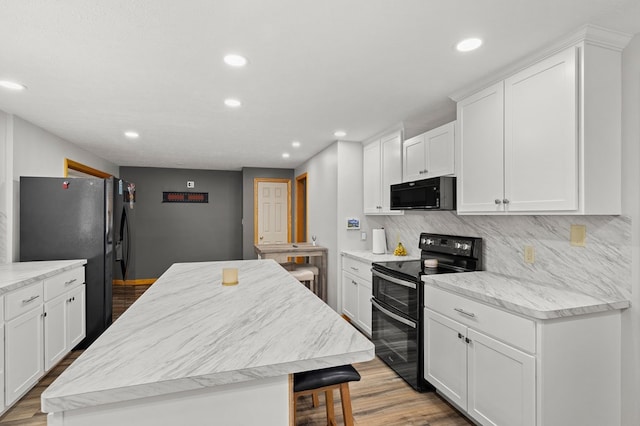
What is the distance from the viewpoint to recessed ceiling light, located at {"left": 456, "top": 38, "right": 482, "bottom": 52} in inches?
69.6

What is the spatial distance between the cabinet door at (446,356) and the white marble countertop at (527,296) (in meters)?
0.25

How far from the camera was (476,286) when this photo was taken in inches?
81.1

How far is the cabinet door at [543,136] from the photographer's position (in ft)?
5.63

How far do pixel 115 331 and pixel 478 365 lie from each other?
192cm

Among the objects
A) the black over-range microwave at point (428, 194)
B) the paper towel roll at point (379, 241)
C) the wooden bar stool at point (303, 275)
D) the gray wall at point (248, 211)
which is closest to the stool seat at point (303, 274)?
the wooden bar stool at point (303, 275)

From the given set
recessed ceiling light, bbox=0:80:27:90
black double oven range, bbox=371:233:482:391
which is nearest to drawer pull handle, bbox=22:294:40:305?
recessed ceiling light, bbox=0:80:27:90

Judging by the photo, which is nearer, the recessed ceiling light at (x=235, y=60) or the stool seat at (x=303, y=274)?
the recessed ceiling light at (x=235, y=60)

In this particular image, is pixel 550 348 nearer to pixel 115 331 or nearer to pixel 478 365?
pixel 478 365

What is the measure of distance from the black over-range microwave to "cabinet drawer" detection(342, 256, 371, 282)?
0.75 m

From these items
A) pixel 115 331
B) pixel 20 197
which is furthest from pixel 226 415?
pixel 20 197

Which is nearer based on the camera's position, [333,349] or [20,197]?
[333,349]

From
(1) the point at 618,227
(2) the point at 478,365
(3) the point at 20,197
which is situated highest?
(3) the point at 20,197

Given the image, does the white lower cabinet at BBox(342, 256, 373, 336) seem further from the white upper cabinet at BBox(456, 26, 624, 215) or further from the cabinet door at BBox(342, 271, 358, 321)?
the white upper cabinet at BBox(456, 26, 624, 215)

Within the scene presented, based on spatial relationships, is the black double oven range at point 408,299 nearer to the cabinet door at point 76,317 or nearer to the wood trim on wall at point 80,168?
the cabinet door at point 76,317
